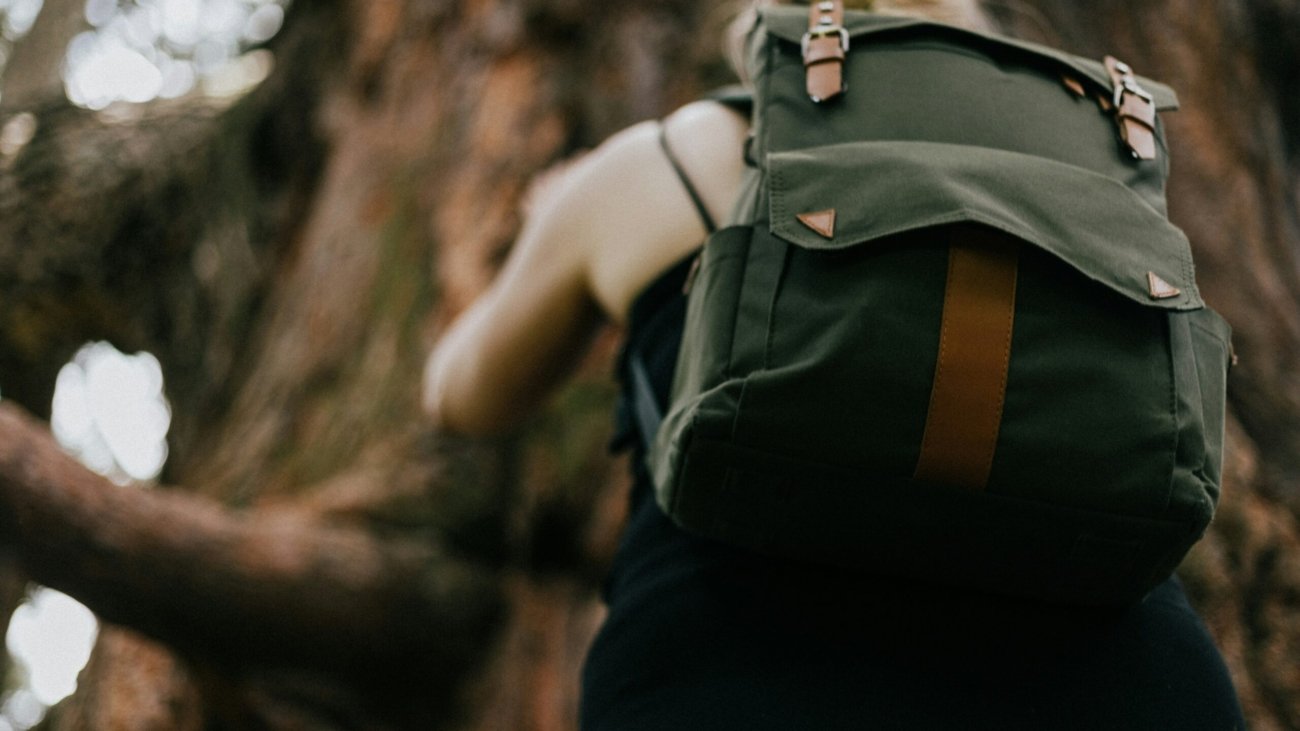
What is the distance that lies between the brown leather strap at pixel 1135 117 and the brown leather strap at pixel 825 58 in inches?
12.2

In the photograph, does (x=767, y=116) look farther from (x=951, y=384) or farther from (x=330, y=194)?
(x=330, y=194)

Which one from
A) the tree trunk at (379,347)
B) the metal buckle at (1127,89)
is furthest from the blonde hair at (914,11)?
the tree trunk at (379,347)

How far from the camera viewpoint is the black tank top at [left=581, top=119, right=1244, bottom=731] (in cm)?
111

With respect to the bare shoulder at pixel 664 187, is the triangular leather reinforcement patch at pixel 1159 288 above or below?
above

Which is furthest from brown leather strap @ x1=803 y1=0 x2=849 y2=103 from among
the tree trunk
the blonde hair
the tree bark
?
the tree bark

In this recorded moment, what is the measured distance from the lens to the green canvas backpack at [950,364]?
40.2 inches

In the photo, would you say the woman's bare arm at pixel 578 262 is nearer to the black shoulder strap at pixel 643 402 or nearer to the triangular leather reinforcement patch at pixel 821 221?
the black shoulder strap at pixel 643 402

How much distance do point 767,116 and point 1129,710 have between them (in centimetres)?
72

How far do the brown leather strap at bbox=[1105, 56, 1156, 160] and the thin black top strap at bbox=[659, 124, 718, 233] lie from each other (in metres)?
0.47

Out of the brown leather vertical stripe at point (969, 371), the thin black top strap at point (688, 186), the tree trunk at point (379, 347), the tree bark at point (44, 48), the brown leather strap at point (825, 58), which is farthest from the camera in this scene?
the tree bark at point (44, 48)

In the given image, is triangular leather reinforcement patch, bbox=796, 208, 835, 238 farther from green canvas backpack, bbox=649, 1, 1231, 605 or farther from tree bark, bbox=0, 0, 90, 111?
tree bark, bbox=0, 0, 90, 111

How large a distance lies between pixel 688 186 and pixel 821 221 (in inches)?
13.0

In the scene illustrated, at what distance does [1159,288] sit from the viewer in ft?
3.53

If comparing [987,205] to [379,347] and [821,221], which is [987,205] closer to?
[821,221]
